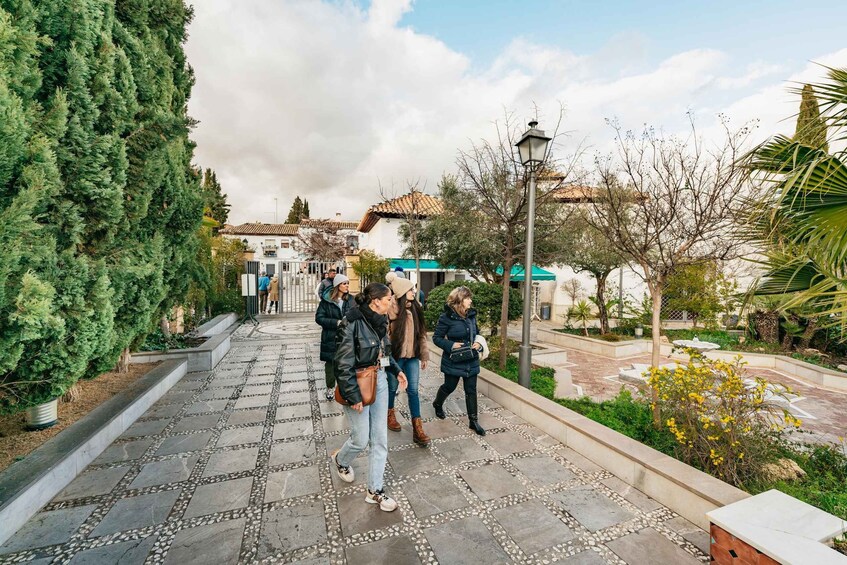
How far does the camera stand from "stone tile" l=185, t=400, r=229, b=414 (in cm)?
529

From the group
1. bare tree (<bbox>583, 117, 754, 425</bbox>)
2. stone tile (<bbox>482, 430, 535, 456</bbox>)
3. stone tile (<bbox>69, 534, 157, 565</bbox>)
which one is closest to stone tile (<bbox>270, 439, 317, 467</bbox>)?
stone tile (<bbox>69, 534, 157, 565</bbox>)

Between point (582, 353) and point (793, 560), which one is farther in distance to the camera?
point (582, 353)

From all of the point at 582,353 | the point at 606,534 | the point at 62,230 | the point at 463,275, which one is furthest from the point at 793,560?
the point at 463,275

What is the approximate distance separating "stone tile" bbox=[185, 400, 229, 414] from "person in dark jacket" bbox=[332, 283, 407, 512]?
3291mm

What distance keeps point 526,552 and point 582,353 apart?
1006 cm

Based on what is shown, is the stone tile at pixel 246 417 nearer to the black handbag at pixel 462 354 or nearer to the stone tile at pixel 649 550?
the black handbag at pixel 462 354

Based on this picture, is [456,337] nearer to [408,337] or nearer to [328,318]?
[408,337]

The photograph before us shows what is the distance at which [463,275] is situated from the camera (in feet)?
79.2

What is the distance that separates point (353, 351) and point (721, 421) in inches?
146

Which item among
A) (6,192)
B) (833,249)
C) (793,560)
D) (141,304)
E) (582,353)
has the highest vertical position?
(6,192)

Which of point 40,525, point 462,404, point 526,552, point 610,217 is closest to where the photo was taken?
point 526,552

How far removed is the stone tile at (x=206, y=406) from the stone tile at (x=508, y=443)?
4208 millimetres

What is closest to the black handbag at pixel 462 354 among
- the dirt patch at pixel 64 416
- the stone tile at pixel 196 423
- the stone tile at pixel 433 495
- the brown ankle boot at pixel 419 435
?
the brown ankle boot at pixel 419 435

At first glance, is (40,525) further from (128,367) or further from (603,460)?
(603,460)
